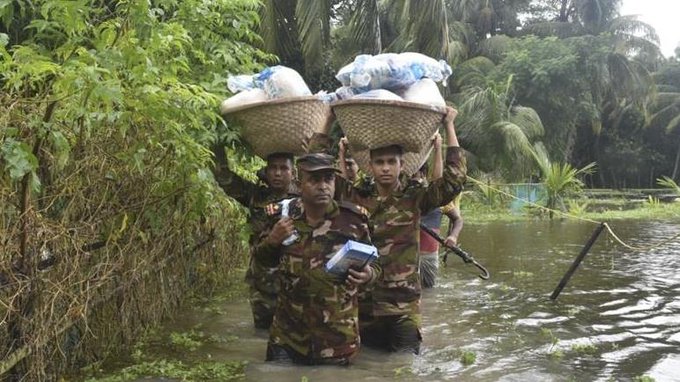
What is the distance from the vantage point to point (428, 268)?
25.5 ft

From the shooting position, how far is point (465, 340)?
5539 millimetres

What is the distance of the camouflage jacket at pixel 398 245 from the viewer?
15.1 ft

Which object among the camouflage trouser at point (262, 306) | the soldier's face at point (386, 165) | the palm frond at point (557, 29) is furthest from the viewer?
the palm frond at point (557, 29)

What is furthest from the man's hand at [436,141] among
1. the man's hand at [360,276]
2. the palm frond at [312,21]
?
the palm frond at [312,21]

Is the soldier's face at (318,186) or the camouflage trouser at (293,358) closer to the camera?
the soldier's face at (318,186)

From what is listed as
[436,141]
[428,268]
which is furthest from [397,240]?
[428,268]

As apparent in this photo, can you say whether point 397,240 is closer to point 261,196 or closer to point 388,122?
point 388,122

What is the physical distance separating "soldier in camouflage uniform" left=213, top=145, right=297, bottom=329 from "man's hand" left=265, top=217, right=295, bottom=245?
2.66 feet

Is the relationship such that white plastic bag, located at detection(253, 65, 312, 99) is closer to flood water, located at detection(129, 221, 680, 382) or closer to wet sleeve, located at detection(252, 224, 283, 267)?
wet sleeve, located at detection(252, 224, 283, 267)

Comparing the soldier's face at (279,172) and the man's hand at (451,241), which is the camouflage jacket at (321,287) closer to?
the soldier's face at (279,172)

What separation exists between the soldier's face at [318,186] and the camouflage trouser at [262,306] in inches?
63.4

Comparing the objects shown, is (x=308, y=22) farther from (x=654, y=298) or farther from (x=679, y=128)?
(x=679, y=128)

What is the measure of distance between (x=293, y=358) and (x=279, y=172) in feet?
4.64

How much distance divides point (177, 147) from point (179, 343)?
1738mm
